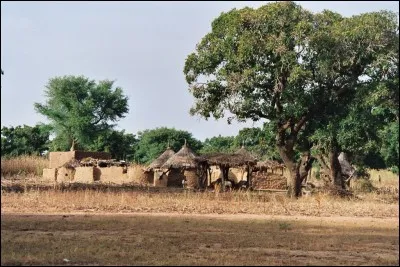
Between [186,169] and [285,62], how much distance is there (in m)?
15.2

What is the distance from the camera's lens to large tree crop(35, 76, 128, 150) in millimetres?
51781

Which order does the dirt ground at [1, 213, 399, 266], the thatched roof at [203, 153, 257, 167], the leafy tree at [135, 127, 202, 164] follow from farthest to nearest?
the leafy tree at [135, 127, 202, 164] → the thatched roof at [203, 153, 257, 167] → the dirt ground at [1, 213, 399, 266]

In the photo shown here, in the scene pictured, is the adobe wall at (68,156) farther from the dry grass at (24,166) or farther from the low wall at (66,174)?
the dry grass at (24,166)

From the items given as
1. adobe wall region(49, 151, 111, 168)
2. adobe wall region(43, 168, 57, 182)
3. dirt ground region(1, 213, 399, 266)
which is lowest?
dirt ground region(1, 213, 399, 266)

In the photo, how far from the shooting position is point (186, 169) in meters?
38.0

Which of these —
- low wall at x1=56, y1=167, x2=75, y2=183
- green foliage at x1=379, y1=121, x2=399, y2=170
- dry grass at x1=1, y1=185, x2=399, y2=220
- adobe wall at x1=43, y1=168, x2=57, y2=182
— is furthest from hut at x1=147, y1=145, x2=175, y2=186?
dry grass at x1=1, y1=185, x2=399, y2=220

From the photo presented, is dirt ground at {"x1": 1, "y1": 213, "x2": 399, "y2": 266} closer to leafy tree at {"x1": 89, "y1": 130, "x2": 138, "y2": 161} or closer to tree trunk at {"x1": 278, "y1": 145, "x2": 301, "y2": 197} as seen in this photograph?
tree trunk at {"x1": 278, "y1": 145, "x2": 301, "y2": 197}

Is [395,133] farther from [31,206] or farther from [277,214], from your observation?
[31,206]

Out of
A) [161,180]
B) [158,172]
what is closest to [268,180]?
[158,172]

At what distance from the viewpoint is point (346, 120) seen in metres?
24.8

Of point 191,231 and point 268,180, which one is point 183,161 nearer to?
point 268,180

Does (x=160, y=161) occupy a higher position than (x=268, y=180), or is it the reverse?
(x=160, y=161)

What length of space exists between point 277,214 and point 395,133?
8.14 metres

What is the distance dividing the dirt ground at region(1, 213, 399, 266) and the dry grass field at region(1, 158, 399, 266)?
0.02 metres
